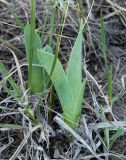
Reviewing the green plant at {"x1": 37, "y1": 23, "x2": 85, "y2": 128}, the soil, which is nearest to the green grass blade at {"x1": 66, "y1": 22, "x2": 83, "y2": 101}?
the green plant at {"x1": 37, "y1": 23, "x2": 85, "y2": 128}

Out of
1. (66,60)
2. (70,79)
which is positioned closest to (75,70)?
(70,79)

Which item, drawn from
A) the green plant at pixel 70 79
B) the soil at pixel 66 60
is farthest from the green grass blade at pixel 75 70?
the soil at pixel 66 60

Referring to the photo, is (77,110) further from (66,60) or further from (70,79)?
(66,60)

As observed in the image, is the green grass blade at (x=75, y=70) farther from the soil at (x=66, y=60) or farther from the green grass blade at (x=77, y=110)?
the soil at (x=66, y=60)

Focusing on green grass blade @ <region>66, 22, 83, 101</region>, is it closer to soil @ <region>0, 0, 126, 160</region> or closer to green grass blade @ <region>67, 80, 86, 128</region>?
green grass blade @ <region>67, 80, 86, 128</region>

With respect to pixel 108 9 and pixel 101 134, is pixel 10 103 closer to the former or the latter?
pixel 101 134

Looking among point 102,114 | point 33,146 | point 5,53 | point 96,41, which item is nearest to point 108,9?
point 96,41
